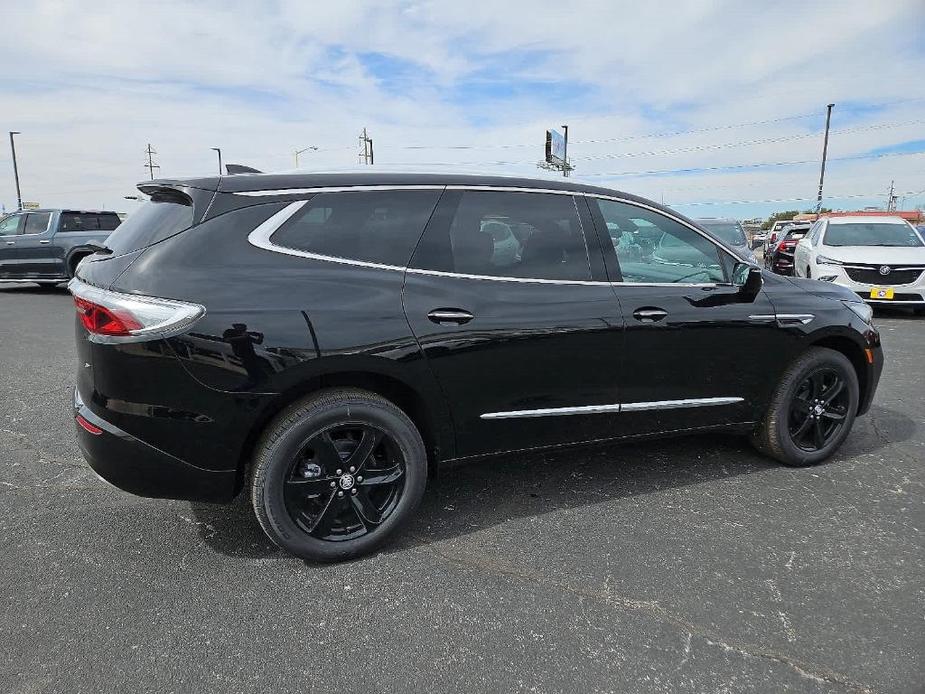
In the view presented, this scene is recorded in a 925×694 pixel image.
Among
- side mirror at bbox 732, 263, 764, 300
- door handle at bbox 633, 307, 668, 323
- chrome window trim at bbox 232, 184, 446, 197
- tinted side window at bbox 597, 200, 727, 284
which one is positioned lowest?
door handle at bbox 633, 307, 668, 323

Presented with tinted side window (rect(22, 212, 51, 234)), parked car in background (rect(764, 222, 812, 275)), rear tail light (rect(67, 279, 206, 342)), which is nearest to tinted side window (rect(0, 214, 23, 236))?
tinted side window (rect(22, 212, 51, 234))

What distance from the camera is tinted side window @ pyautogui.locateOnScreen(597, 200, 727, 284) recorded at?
342 cm

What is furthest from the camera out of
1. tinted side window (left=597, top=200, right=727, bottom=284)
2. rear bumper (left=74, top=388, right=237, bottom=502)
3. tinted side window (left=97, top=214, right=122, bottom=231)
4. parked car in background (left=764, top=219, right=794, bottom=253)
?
parked car in background (left=764, top=219, right=794, bottom=253)

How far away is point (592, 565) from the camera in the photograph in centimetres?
282

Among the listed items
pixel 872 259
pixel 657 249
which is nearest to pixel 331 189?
pixel 657 249

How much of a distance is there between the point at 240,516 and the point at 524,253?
193 centimetres

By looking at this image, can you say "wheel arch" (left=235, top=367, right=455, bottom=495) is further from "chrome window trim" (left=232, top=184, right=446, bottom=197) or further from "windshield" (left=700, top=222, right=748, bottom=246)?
"windshield" (left=700, top=222, right=748, bottom=246)

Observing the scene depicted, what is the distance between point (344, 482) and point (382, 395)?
41cm

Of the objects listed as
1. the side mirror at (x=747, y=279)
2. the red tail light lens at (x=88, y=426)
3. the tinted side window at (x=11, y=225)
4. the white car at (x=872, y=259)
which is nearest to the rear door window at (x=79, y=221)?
the tinted side window at (x=11, y=225)

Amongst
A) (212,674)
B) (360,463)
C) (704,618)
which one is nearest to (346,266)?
(360,463)

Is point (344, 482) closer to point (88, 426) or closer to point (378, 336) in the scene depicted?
point (378, 336)

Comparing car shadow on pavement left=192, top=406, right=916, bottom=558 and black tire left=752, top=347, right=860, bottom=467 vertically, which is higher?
black tire left=752, top=347, right=860, bottom=467

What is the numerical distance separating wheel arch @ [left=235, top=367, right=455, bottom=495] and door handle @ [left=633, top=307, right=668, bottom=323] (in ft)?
3.74

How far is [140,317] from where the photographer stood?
2.49 m
